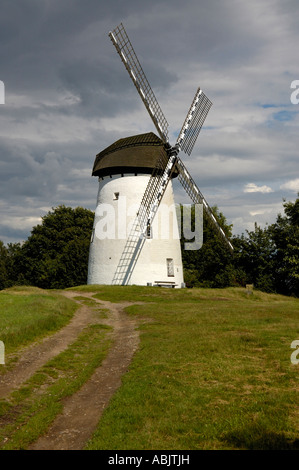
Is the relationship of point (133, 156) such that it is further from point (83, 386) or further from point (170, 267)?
point (83, 386)

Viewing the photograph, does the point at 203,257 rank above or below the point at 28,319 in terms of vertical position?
above

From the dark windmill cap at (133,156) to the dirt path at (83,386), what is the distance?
20641mm

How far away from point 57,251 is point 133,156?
103 ft

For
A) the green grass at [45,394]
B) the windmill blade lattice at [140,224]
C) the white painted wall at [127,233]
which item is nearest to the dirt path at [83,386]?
the green grass at [45,394]

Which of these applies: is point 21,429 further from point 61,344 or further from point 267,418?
point 61,344

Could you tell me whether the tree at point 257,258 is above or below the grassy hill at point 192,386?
above

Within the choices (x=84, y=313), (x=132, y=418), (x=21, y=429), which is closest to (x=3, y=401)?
(x=21, y=429)

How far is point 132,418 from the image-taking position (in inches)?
389

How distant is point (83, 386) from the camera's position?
42.1 feet

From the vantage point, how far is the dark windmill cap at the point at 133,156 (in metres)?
40.8

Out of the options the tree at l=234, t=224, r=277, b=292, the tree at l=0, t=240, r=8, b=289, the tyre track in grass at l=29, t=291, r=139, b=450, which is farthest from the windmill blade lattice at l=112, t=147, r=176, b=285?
the tree at l=0, t=240, r=8, b=289

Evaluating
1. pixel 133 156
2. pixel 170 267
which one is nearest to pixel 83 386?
pixel 170 267

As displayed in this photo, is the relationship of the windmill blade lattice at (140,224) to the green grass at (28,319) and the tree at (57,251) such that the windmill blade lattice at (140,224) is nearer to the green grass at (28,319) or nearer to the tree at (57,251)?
the green grass at (28,319)

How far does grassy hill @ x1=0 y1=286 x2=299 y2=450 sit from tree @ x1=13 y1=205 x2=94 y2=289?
1374 inches
